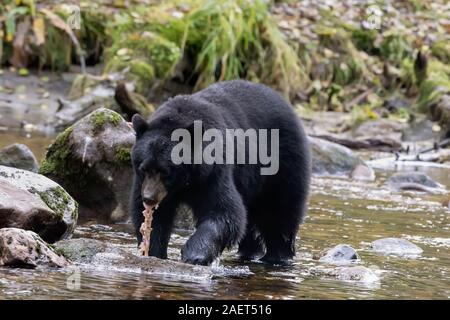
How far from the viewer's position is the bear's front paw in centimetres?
629

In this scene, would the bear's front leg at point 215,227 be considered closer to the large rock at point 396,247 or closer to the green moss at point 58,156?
the large rock at point 396,247

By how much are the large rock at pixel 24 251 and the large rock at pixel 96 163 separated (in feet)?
7.54

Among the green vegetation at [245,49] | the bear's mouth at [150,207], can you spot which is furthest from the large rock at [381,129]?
the bear's mouth at [150,207]

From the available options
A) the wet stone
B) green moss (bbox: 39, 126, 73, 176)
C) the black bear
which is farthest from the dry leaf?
the wet stone

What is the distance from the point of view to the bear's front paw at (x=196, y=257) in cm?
629

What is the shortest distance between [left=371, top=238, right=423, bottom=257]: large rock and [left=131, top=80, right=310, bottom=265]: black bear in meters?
0.63

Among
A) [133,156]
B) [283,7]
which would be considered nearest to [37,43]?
[283,7]

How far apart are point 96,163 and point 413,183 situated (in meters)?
4.47

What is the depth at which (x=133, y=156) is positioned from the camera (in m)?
6.19

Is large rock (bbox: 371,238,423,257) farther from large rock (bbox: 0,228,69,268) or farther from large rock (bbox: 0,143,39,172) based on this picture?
large rock (bbox: 0,143,39,172)

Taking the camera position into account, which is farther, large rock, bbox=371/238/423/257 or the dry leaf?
the dry leaf

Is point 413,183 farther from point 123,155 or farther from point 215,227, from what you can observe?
point 215,227

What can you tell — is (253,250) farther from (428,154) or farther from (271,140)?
(428,154)
